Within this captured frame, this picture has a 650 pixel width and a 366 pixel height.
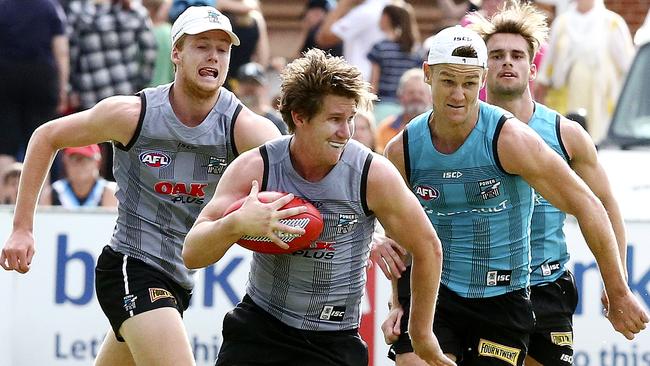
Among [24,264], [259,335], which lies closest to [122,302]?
[24,264]

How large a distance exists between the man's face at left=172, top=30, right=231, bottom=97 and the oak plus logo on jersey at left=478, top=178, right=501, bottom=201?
133cm

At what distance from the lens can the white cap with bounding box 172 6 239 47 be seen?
7266 millimetres

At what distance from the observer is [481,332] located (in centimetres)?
724

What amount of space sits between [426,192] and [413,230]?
36.3 inches

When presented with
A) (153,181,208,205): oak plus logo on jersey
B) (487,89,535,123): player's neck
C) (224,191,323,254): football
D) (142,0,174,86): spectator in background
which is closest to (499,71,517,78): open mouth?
(487,89,535,123): player's neck

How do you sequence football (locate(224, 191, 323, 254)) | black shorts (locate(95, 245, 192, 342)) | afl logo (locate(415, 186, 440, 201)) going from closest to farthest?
football (locate(224, 191, 323, 254)), afl logo (locate(415, 186, 440, 201)), black shorts (locate(95, 245, 192, 342))

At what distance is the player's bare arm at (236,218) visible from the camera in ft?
19.0

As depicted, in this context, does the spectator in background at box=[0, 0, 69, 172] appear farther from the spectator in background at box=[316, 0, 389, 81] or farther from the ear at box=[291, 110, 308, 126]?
the ear at box=[291, 110, 308, 126]

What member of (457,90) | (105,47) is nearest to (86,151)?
(105,47)

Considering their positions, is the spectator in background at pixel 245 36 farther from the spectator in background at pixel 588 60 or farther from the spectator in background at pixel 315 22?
the spectator in background at pixel 588 60

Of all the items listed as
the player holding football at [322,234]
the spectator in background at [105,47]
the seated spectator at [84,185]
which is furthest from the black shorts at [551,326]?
the spectator in background at [105,47]

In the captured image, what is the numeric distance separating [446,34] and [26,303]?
4071 mm

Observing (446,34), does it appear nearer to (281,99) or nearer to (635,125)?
(281,99)

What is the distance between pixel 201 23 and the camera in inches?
287
